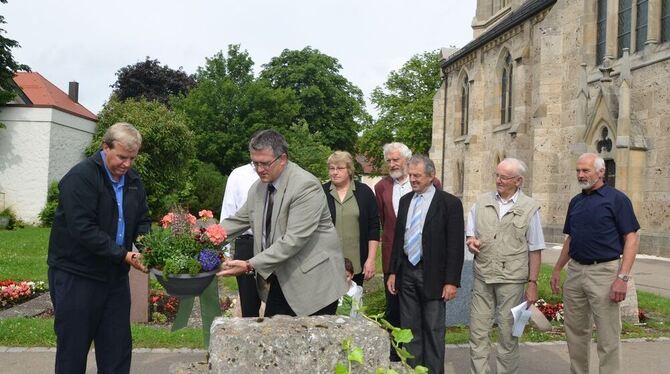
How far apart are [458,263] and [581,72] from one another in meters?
19.1

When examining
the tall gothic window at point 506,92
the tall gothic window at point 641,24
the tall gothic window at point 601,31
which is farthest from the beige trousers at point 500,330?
the tall gothic window at point 506,92

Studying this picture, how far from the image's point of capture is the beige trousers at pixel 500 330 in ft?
18.3

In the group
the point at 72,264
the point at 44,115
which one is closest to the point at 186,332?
the point at 72,264

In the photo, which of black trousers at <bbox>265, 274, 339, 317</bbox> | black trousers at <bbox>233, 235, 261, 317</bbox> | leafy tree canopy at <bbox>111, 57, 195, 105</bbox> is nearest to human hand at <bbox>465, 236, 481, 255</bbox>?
black trousers at <bbox>233, 235, 261, 317</bbox>

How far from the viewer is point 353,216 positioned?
6293mm

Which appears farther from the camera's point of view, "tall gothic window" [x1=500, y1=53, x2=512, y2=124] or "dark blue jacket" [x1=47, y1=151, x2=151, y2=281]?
"tall gothic window" [x1=500, y1=53, x2=512, y2=124]

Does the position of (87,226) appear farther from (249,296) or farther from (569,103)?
(569,103)

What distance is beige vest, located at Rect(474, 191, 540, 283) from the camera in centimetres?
562

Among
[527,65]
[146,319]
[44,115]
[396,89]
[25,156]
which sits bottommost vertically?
[146,319]

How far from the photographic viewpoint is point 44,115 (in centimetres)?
3441

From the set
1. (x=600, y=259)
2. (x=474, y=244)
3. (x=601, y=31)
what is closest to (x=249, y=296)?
(x=474, y=244)

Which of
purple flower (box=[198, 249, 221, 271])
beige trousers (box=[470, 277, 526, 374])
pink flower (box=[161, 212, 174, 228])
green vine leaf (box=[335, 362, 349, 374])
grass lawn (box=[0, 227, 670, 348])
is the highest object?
pink flower (box=[161, 212, 174, 228])

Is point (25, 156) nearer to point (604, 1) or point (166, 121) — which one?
point (166, 121)

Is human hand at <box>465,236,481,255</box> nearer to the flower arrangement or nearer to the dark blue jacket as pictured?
the flower arrangement
